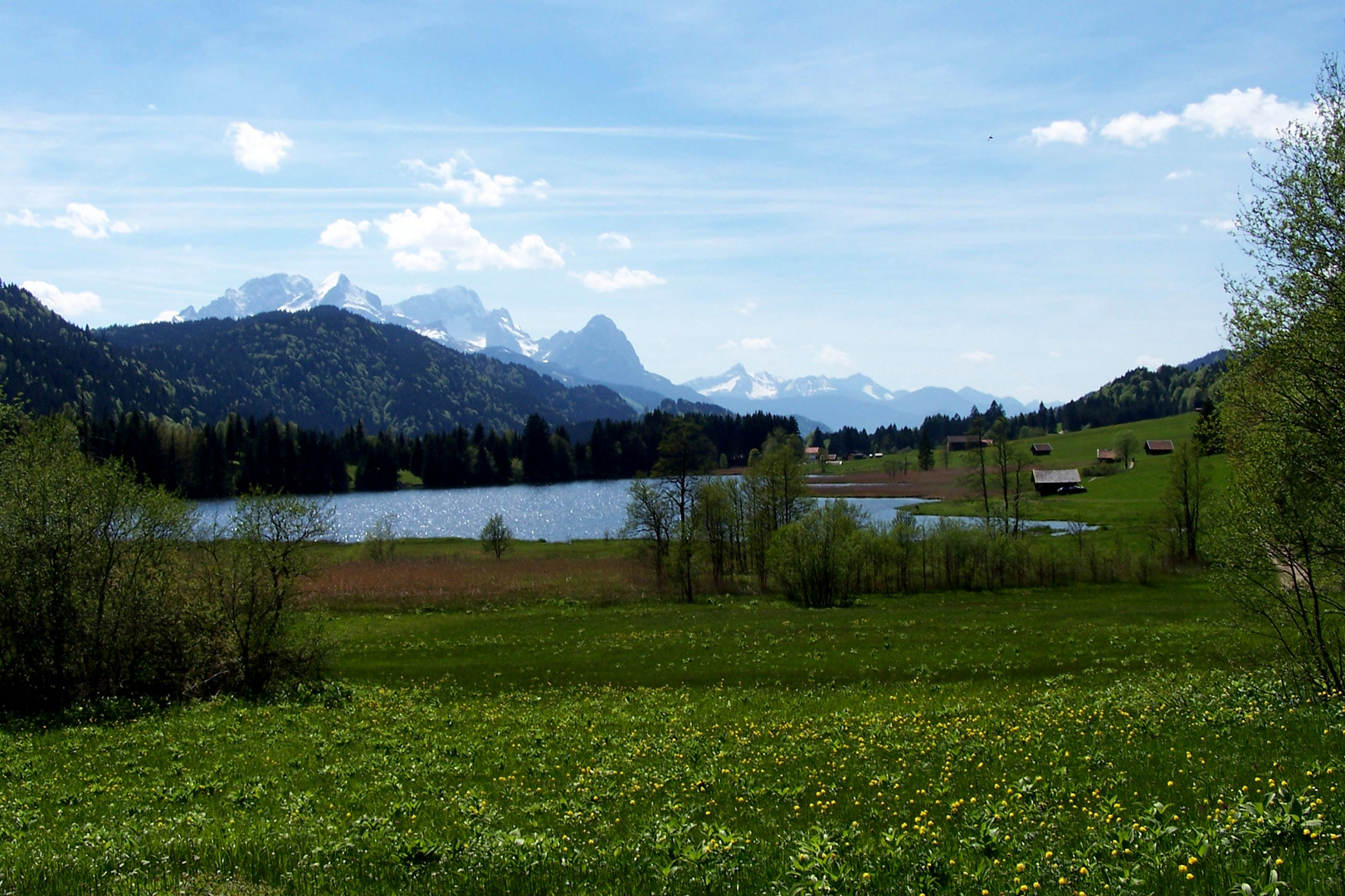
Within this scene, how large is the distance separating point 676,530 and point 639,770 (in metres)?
54.2

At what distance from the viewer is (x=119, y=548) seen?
27188mm

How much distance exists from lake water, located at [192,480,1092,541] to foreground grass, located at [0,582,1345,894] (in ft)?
236

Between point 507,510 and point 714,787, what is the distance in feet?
439

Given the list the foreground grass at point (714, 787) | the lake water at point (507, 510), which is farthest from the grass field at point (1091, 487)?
the foreground grass at point (714, 787)

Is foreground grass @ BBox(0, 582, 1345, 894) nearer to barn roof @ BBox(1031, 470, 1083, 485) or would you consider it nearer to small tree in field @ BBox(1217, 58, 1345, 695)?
small tree in field @ BBox(1217, 58, 1345, 695)

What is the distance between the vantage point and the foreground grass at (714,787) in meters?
8.42

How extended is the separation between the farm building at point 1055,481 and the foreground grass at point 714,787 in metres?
116

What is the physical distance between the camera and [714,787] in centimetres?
1378

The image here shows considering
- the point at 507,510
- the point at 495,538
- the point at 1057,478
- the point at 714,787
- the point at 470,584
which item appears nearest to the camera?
the point at 714,787

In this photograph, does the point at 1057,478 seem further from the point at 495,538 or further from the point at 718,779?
the point at 718,779

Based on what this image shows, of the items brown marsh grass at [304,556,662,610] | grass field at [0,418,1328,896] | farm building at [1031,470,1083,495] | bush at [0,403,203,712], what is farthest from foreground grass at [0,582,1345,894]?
farm building at [1031,470,1083,495]

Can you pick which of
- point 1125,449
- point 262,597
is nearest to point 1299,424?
point 262,597

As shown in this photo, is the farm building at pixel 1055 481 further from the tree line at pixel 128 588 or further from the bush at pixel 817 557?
the tree line at pixel 128 588

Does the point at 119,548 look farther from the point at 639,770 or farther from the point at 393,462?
the point at 393,462
